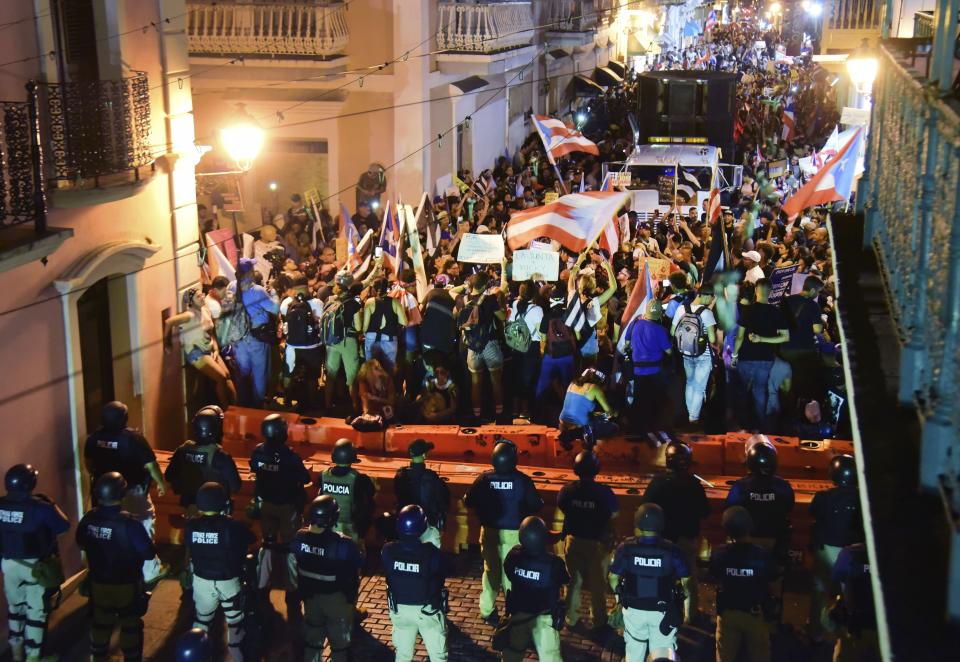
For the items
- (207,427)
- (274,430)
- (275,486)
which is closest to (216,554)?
(275,486)

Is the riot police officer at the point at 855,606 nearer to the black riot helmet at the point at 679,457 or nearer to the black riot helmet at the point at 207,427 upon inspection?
the black riot helmet at the point at 679,457

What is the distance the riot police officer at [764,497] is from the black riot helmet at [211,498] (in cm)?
374

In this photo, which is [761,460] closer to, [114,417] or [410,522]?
[410,522]

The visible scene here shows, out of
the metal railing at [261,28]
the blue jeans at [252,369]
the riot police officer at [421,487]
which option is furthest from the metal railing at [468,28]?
the riot police officer at [421,487]

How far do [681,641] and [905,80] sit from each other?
17.4ft

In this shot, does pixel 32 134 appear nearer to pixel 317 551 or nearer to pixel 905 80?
pixel 317 551

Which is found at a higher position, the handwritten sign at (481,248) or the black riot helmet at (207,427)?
the handwritten sign at (481,248)

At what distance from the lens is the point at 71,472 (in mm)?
10375

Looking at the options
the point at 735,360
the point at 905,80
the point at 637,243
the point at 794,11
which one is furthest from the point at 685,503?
the point at 794,11

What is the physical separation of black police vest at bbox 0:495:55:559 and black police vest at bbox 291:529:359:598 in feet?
6.24

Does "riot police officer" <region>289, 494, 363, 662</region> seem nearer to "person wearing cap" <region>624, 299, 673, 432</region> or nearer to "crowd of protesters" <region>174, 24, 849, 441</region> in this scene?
"crowd of protesters" <region>174, 24, 849, 441</region>

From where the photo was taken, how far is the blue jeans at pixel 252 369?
41.7ft

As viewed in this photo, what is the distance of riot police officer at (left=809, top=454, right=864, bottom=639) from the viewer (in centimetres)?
823

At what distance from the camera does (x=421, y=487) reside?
9133 mm
